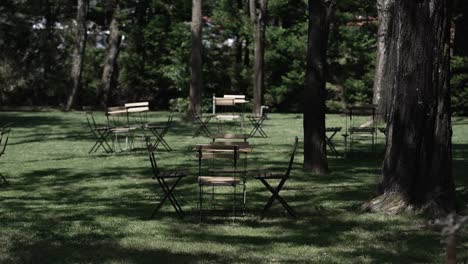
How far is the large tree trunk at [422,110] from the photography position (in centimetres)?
888

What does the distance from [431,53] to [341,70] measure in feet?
79.1

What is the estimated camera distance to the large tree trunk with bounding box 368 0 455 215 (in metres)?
8.88

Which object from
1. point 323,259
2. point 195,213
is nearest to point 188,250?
point 323,259

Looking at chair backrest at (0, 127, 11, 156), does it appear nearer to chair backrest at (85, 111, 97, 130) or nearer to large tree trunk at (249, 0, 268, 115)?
chair backrest at (85, 111, 97, 130)

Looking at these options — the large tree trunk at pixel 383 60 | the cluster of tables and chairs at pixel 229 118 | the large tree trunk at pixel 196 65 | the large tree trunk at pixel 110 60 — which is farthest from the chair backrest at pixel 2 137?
the large tree trunk at pixel 110 60

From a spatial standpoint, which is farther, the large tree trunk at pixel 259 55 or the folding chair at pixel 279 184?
the large tree trunk at pixel 259 55

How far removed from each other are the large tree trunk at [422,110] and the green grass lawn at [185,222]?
41cm

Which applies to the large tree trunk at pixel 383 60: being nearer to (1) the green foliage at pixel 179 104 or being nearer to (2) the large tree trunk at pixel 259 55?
(2) the large tree trunk at pixel 259 55

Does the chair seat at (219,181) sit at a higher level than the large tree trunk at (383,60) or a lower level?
lower

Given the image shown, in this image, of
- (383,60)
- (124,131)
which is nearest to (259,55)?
(383,60)

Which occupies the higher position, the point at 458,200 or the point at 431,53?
the point at 431,53

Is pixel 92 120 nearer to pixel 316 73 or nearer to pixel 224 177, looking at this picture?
pixel 316 73

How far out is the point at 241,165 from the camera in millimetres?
14625

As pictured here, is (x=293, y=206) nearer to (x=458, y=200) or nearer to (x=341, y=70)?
(x=458, y=200)
